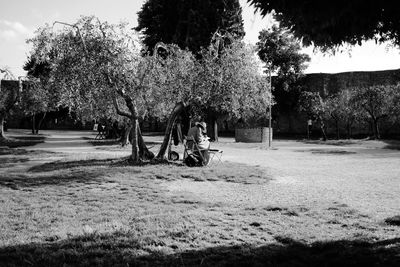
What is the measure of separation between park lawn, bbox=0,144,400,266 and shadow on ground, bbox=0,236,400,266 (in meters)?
0.01

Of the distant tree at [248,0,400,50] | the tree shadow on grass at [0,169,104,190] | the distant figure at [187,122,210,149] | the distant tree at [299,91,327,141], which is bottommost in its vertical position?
the tree shadow on grass at [0,169,104,190]

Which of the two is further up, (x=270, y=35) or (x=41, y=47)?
(x=270, y=35)

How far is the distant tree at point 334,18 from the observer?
3.61 meters

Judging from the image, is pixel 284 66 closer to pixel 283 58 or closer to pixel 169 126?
pixel 283 58

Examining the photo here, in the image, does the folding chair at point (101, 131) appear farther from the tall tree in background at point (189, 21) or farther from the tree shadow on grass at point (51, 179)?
the tree shadow on grass at point (51, 179)

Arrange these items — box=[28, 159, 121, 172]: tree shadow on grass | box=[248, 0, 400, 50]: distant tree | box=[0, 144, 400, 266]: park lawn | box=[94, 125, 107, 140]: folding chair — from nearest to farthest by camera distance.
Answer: box=[248, 0, 400, 50]: distant tree, box=[0, 144, 400, 266]: park lawn, box=[28, 159, 121, 172]: tree shadow on grass, box=[94, 125, 107, 140]: folding chair

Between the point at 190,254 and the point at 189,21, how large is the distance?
23.7 m

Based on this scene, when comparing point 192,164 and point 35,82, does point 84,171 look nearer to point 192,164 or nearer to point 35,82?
point 192,164

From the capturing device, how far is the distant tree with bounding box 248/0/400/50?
3611 mm

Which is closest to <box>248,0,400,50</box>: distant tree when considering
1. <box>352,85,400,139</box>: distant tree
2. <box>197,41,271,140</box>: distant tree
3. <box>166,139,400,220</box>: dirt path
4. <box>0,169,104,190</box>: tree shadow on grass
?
<box>166,139,400,220</box>: dirt path

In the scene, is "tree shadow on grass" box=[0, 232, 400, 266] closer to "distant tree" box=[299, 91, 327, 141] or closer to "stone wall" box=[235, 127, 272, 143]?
"stone wall" box=[235, 127, 272, 143]

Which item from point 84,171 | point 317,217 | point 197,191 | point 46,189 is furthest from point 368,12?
point 84,171

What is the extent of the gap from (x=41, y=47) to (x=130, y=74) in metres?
2.81

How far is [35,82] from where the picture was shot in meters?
27.2
